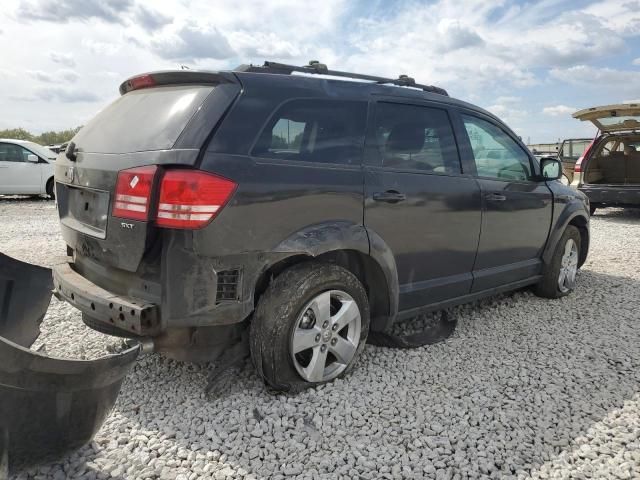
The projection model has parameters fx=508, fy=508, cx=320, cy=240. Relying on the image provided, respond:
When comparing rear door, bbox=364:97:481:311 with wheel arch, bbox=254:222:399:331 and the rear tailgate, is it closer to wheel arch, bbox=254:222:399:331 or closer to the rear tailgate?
wheel arch, bbox=254:222:399:331

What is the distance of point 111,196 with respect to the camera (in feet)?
8.74

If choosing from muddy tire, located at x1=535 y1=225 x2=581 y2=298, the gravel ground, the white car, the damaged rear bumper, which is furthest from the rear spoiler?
the white car

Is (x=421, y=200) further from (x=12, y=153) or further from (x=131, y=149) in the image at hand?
(x=12, y=153)

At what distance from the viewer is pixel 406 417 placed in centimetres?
283

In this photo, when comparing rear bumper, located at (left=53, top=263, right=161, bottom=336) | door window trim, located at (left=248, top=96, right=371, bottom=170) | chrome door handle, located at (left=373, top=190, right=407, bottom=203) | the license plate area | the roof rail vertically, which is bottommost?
rear bumper, located at (left=53, top=263, right=161, bottom=336)

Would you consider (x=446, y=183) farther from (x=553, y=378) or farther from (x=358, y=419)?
(x=358, y=419)

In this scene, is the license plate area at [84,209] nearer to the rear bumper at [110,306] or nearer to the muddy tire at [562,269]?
the rear bumper at [110,306]

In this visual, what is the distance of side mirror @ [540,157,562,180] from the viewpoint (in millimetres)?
4676

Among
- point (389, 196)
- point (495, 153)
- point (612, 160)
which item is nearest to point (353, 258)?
point (389, 196)

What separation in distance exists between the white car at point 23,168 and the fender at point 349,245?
1228cm

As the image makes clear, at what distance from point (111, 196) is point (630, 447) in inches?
117

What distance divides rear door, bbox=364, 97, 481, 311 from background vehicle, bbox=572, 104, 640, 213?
660 cm

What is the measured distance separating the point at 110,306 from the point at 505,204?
308 cm

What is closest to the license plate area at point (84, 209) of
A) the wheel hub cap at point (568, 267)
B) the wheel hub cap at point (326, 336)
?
the wheel hub cap at point (326, 336)
